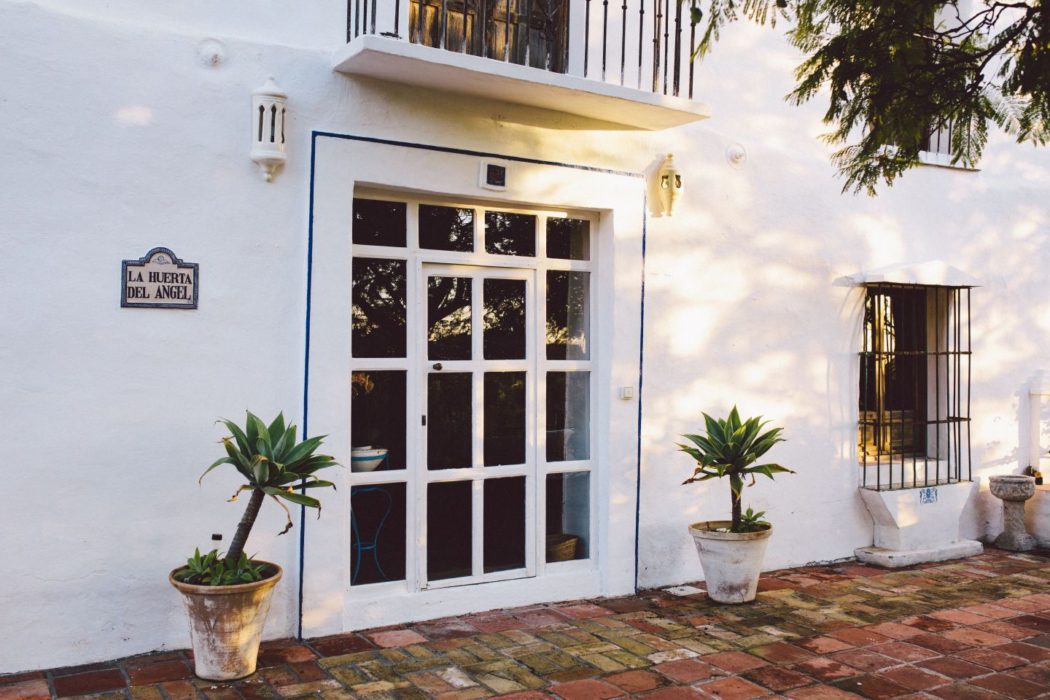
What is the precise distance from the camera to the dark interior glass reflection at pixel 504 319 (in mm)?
5793

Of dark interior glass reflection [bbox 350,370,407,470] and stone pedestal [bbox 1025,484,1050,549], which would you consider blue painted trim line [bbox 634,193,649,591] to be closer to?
dark interior glass reflection [bbox 350,370,407,470]

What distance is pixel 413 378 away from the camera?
5484mm

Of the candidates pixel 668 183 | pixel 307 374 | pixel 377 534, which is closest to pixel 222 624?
pixel 377 534

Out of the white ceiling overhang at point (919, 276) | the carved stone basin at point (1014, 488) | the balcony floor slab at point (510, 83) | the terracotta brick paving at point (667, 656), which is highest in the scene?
the balcony floor slab at point (510, 83)

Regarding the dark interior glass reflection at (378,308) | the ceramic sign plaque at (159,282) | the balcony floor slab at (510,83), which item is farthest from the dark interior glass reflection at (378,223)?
the ceramic sign plaque at (159,282)

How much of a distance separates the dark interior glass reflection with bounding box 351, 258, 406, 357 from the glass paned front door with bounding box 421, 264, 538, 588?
174mm

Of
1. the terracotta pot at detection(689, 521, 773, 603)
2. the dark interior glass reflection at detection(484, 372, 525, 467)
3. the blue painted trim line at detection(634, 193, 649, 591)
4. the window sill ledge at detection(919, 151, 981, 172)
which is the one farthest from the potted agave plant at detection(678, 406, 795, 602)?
the window sill ledge at detection(919, 151, 981, 172)

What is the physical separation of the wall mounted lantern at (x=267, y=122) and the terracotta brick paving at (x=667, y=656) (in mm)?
2563

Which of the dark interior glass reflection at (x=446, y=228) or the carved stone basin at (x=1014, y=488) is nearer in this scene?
the dark interior glass reflection at (x=446, y=228)

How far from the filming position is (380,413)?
213 inches

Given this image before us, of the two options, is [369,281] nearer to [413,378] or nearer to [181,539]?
[413,378]

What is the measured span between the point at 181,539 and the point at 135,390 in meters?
0.79

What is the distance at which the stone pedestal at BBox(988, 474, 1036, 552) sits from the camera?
300 inches

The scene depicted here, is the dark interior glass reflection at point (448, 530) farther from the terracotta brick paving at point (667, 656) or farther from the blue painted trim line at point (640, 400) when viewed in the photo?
the blue painted trim line at point (640, 400)
